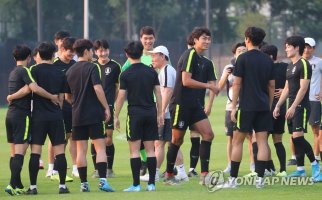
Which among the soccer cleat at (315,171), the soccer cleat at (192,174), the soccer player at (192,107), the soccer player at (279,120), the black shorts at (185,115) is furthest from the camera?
the soccer cleat at (192,174)

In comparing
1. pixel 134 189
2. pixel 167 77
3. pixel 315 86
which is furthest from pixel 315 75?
pixel 134 189

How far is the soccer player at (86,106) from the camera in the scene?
13820 millimetres

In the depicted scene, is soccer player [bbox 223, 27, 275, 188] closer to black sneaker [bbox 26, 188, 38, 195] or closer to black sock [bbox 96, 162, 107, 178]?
black sock [bbox 96, 162, 107, 178]

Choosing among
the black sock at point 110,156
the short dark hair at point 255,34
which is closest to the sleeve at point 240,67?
the short dark hair at point 255,34

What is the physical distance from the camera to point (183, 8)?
69.2 meters

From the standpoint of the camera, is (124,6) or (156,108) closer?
(156,108)

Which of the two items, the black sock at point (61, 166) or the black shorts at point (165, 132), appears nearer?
the black sock at point (61, 166)

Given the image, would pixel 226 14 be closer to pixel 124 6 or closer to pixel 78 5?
pixel 124 6

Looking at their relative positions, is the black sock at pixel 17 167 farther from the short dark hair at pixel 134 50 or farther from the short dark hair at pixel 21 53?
the short dark hair at pixel 134 50

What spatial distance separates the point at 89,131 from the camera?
14.1 m

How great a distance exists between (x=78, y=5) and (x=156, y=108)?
1952 inches

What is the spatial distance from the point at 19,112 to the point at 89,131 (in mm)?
989

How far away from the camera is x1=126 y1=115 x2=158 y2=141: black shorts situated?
45.2 ft

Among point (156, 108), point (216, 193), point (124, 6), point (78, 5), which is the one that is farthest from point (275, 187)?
point (124, 6)
